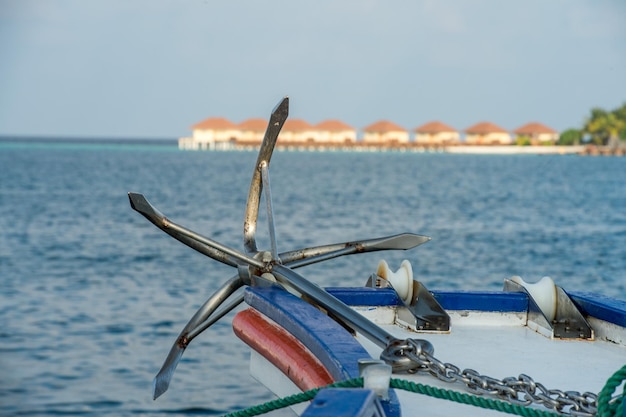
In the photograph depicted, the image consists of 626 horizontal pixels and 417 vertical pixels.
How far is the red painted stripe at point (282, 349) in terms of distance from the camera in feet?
10.3

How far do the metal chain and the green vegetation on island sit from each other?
137 metres

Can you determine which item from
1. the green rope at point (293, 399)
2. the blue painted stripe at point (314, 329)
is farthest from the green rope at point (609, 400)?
the blue painted stripe at point (314, 329)

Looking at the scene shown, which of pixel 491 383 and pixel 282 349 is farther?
pixel 282 349

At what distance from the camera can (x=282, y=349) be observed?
11.5ft

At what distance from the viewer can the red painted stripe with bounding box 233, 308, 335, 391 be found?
3.14 metres

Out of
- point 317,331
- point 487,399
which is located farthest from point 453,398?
point 317,331

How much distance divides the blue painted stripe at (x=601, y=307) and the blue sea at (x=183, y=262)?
6.31 metres

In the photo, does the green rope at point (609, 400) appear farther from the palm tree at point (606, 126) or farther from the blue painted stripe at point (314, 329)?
the palm tree at point (606, 126)

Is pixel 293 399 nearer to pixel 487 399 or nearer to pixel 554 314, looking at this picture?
pixel 487 399

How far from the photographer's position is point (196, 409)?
10.2 metres

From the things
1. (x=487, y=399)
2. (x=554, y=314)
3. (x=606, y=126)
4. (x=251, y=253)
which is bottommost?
(x=554, y=314)

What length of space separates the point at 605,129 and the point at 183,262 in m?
122

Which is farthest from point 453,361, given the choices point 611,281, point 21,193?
point 21,193

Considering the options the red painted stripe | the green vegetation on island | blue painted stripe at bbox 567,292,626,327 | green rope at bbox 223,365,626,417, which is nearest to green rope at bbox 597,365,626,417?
green rope at bbox 223,365,626,417
